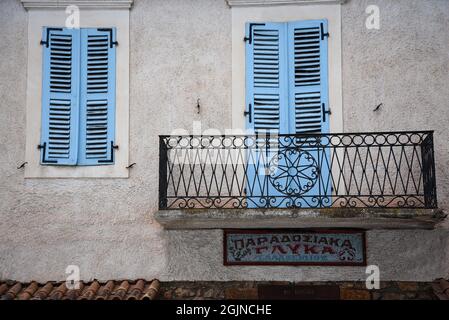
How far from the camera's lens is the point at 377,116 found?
33.8 feet

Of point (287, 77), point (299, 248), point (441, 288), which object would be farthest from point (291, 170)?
point (441, 288)

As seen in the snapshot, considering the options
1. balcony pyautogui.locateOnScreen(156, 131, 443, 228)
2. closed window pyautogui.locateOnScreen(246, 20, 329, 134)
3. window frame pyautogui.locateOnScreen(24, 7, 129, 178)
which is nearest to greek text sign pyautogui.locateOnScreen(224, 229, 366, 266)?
balcony pyautogui.locateOnScreen(156, 131, 443, 228)

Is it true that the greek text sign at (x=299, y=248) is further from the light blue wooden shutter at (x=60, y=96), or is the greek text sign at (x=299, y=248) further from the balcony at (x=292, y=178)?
the light blue wooden shutter at (x=60, y=96)

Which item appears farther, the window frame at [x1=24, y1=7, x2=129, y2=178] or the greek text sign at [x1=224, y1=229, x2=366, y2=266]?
the window frame at [x1=24, y1=7, x2=129, y2=178]

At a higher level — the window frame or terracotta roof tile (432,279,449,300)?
the window frame

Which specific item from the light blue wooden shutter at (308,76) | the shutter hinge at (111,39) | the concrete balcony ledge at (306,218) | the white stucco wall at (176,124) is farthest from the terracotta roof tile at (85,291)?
the shutter hinge at (111,39)

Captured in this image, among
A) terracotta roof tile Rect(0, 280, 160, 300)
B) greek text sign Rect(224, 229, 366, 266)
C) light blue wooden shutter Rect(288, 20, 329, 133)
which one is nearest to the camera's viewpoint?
terracotta roof tile Rect(0, 280, 160, 300)

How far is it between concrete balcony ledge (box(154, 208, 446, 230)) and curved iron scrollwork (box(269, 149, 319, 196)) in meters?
0.50

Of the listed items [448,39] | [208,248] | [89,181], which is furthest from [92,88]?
[448,39]

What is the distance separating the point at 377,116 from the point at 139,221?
358 cm

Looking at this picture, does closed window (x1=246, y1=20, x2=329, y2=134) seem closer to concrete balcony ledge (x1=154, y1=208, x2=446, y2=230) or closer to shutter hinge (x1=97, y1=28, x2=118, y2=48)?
concrete balcony ledge (x1=154, y1=208, x2=446, y2=230)

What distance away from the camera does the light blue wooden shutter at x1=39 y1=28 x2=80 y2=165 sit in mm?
10398

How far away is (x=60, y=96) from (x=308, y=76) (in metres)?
3.50
